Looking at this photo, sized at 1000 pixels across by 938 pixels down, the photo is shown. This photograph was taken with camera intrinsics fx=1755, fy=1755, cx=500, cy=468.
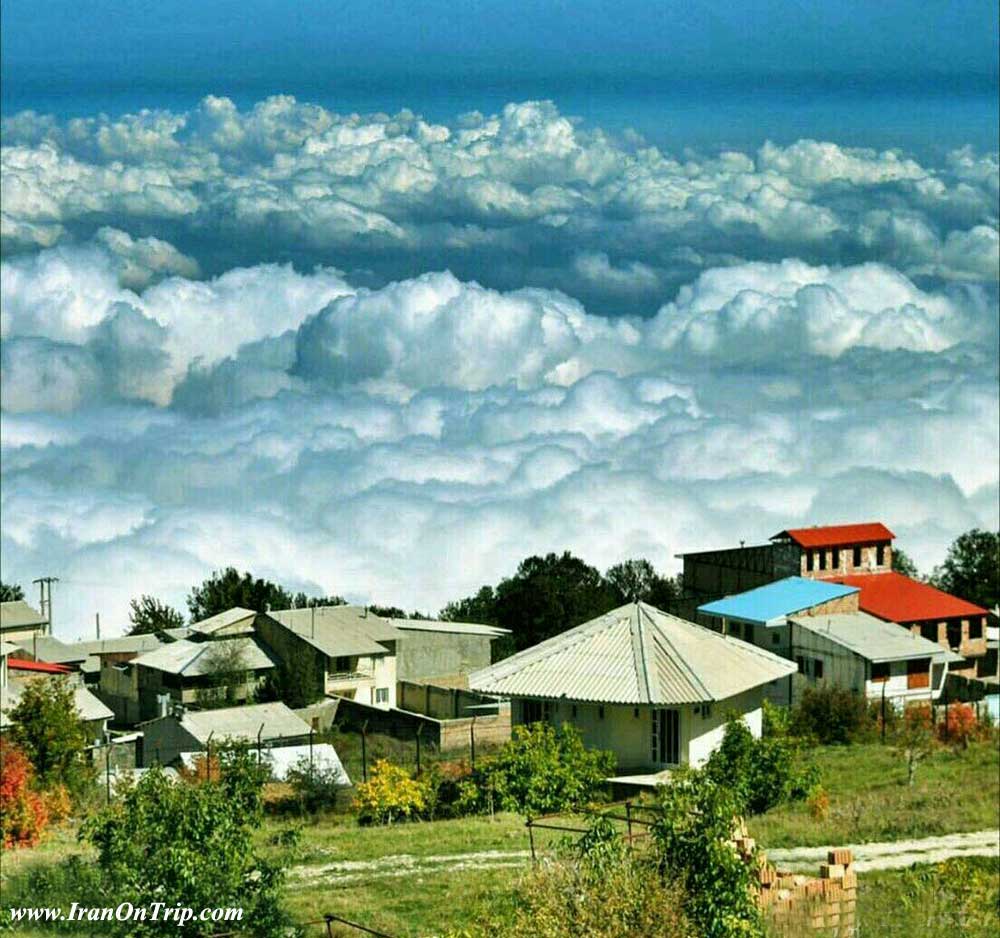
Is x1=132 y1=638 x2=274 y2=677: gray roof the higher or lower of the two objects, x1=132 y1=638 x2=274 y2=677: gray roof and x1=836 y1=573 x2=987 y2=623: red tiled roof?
the lower

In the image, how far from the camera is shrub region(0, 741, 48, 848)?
41.1ft

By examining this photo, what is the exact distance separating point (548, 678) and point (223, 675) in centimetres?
477

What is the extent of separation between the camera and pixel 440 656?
20.2 metres

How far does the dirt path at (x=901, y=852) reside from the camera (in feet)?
39.1

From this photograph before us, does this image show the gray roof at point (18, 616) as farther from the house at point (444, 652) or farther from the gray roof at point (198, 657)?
the house at point (444, 652)

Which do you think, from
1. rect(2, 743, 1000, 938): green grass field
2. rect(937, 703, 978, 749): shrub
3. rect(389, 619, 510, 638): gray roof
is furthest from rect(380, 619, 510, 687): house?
rect(937, 703, 978, 749): shrub

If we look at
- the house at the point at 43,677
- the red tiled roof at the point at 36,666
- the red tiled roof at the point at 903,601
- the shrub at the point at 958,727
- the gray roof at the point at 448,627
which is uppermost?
the red tiled roof at the point at 903,601

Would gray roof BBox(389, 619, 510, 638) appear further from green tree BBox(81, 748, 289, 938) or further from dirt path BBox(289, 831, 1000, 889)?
green tree BBox(81, 748, 289, 938)

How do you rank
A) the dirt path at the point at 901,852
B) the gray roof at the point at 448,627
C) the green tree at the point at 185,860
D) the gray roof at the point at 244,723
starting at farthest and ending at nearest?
the gray roof at the point at 448,627, the gray roof at the point at 244,723, the dirt path at the point at 901,852, the green tree at the point at 185,860

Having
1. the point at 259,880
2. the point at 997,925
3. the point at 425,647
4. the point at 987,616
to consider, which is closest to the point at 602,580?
the point at 425,647

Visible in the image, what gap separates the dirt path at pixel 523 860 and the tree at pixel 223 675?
7.61m

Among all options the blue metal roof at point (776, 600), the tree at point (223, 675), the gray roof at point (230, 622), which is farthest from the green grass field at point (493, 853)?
the gray roof at point (230, 622)

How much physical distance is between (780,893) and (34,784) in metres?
7.47

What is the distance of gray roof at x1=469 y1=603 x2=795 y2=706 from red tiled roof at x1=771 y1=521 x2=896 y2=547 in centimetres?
629
